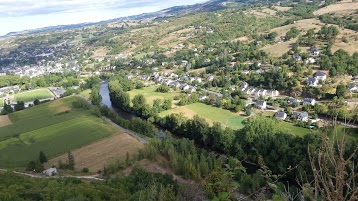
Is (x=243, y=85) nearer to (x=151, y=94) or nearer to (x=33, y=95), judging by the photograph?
(x=151, y=94)

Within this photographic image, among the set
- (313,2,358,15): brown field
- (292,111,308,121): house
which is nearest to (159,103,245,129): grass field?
(292,111,308,121): house

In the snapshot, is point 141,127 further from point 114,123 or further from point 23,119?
point 23,119

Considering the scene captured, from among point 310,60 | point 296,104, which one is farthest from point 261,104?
point 310,60

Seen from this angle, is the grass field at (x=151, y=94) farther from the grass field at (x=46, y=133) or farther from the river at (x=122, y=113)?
the grass field at (x=46, y=133)

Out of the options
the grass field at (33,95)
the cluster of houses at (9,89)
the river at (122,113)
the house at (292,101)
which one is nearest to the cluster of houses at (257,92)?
the house at (292,101)

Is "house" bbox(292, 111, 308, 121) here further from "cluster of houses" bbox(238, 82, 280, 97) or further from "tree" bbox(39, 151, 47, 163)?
"tree" bbox(39, 151, 47, 163)
